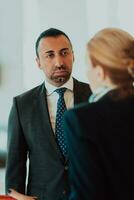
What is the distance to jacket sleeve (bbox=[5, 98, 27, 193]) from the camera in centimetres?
202

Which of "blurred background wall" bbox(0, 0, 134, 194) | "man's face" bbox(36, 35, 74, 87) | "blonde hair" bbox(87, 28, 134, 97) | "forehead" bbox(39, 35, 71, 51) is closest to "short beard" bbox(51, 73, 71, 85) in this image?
"man's face" bbox(36, 35, 74, 87)

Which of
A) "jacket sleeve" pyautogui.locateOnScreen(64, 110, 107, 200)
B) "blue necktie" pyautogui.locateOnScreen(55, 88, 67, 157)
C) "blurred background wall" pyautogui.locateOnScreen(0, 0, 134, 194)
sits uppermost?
"blurred background wall" pyautogui.locateOnScreen(0, 0, 134, 194)

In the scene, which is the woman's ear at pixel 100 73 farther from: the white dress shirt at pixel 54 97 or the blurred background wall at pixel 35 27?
the blurred background wall at pixel 35 27

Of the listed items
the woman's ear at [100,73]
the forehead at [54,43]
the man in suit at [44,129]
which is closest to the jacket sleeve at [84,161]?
the woman's ear at [100,73]

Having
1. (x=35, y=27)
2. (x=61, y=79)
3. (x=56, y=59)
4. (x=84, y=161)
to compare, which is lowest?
(x=84, y=161)

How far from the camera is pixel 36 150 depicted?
2.00m

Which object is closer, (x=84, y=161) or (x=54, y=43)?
(x=84, y=161)

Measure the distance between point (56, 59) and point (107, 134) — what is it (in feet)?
2.97

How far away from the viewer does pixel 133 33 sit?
8.29 feet

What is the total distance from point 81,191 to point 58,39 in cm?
105

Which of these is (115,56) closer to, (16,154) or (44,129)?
(44,129)

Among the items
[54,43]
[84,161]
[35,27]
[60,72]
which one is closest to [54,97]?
[60,72]

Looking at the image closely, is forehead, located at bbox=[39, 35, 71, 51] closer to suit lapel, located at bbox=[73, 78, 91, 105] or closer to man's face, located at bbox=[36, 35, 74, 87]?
man's face, located at bbox=[36, 35, 74, 87]

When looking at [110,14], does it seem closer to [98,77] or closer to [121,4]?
[121,4]
